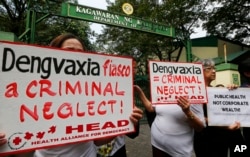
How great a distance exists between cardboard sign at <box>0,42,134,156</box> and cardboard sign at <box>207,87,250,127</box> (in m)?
1.27

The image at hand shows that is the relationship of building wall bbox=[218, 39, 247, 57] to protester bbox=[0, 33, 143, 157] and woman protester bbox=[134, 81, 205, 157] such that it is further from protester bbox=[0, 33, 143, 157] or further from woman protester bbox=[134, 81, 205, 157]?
protester bbox=[0, 33, 143, 157]

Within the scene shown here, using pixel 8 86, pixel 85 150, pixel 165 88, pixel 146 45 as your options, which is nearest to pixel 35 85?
pixel 8 86

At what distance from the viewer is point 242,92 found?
3.02 metres

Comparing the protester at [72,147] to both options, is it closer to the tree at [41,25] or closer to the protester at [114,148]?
the protester at [114,148]

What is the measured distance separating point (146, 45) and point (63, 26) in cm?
611

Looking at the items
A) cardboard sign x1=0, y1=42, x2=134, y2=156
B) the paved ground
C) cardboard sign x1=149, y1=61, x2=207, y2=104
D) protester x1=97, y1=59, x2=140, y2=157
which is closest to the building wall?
the paved ground

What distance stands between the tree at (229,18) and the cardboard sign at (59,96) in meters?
20.8

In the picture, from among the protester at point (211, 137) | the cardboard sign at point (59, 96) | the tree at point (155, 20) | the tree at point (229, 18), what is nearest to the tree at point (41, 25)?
the tree at point (155, 20)

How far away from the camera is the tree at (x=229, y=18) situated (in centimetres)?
2116

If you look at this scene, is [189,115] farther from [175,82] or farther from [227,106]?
[227,106]

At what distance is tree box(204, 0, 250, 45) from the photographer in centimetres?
2116

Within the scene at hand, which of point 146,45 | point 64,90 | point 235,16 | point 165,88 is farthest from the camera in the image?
point 235,16

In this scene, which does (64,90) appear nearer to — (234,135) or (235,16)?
(234,135)

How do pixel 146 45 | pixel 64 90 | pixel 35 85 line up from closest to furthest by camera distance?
pixel 35 85 → pixel 64 90 → pixel 146 45
